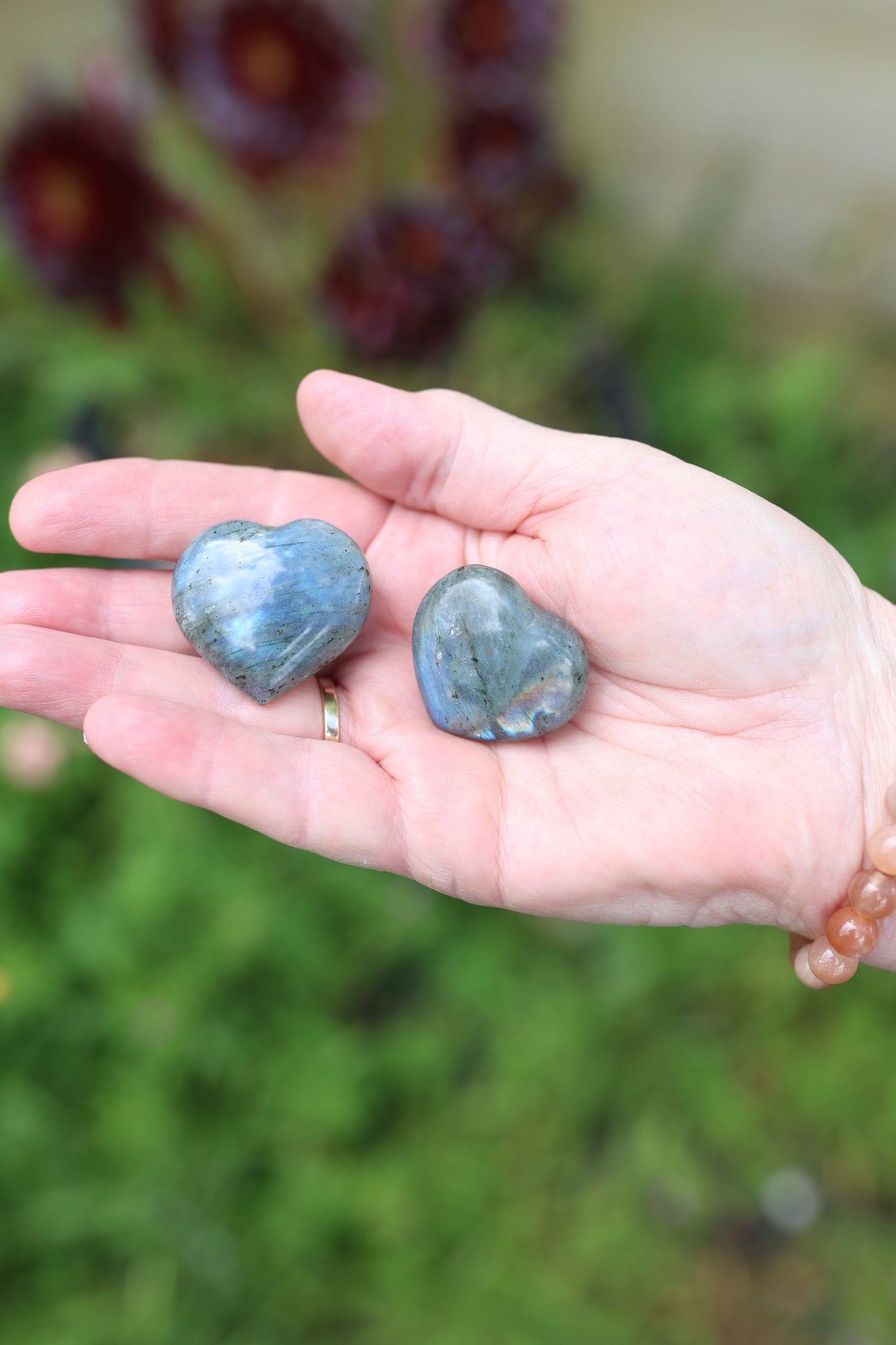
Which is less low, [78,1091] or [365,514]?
[365,514]

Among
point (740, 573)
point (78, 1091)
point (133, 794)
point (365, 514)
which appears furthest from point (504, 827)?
point (78, 1091)

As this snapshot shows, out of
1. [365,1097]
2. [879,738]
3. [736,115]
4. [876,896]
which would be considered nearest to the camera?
[876,896]

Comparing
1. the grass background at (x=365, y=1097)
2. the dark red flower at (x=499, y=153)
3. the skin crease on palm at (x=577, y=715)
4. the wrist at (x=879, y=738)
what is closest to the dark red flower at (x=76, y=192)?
the grass background at (x=365, y=1097)

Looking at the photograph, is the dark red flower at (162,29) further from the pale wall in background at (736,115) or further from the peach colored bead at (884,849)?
the peach colored bead at (884,849)

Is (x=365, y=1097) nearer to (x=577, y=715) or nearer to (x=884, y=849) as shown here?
(x=577, y=715)

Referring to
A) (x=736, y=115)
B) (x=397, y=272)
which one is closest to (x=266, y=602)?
(x=397, y=272)

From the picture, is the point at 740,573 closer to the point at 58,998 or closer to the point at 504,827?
the point at 504,827
